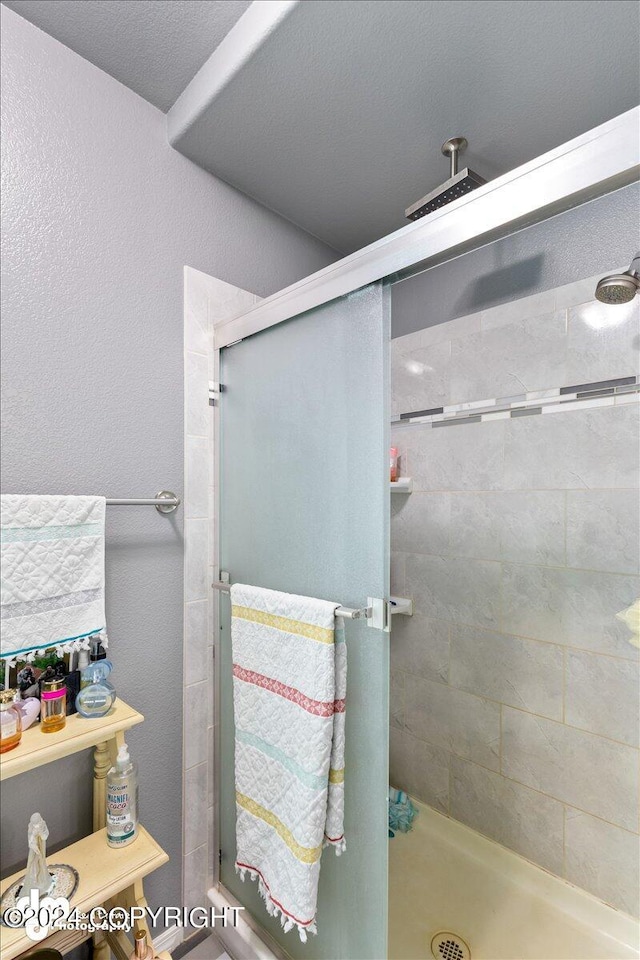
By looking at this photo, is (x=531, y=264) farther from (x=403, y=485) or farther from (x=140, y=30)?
(x=140, y=30)

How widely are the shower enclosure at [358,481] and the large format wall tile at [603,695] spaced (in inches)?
2.5

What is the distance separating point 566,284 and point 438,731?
1.60 metres

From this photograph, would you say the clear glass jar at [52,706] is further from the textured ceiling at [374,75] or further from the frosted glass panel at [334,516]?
the textured ceiling at [374,75]

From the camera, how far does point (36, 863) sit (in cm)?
88

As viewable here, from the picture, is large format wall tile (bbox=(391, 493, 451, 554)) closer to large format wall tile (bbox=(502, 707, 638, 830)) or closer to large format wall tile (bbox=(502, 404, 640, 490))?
large format wall tile (bbox=(502, 404, 640, 490))

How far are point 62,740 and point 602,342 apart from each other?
1666 mm

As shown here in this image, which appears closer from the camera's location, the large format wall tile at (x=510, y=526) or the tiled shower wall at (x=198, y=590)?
the tiled shower wall at (x=198, y=590)

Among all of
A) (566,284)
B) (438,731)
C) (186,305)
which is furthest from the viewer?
(438,731)

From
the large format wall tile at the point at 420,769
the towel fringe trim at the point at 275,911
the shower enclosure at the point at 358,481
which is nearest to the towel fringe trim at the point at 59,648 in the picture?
→ the shower enclosure at the point at 358,481

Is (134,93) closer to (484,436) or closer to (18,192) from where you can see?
(18,192)

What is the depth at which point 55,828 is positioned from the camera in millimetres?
1036

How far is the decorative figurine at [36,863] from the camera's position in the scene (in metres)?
0.88

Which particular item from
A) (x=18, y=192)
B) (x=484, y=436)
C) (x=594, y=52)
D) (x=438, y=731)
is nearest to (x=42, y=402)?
(x=18, y=192)

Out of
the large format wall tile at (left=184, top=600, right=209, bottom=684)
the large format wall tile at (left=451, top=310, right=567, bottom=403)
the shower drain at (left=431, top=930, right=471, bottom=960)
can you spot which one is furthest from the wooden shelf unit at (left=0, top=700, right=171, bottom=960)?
the large format wall tile at (left=451, top=310, right=567, bottom=403)
